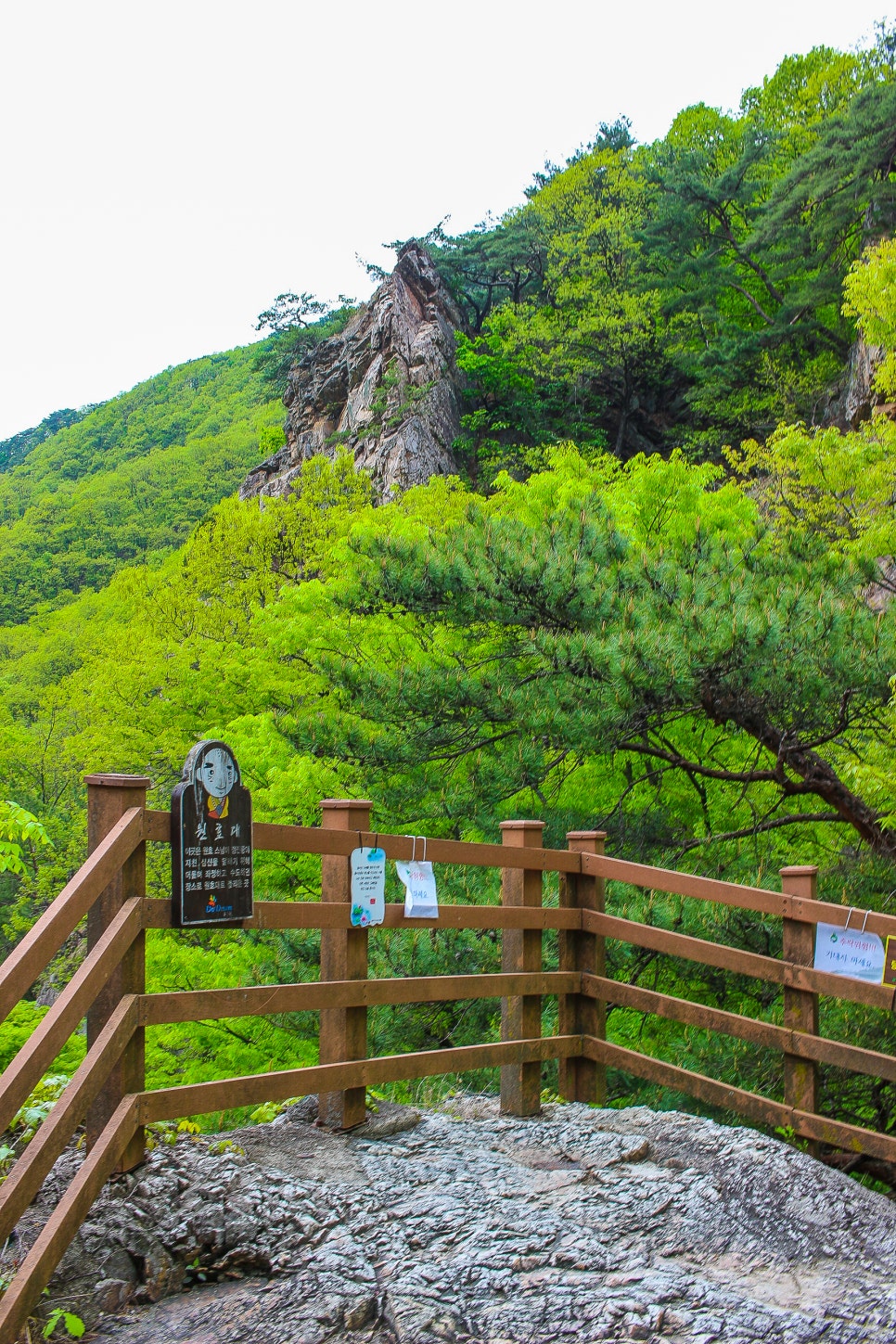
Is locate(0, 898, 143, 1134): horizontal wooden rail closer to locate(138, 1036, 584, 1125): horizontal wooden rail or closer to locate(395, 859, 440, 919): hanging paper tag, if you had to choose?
locate(138, 1036, 584, 1125): horizontal wooden rail

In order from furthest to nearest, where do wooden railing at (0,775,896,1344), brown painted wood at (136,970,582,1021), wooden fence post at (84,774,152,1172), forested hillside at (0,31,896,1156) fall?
forested hillside at (0,31,896,1156), brown painted wood at (136,970,582,1021), wooden fence post at (84,774,152,1172), wooden railing at (0,775,896,1344)

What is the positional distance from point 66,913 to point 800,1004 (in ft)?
9.62

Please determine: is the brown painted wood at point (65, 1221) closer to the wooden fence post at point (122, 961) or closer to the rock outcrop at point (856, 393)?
the wooden fence post at point (122, 961)

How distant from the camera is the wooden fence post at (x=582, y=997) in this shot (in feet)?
16.4

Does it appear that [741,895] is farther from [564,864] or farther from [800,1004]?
[564,864]

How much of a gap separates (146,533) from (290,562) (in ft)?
138

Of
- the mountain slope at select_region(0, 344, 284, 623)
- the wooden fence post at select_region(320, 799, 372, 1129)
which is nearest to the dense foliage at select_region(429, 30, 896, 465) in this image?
the mountain slope at select_region(0, 344, 284, 623)

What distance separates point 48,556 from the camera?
63.9 meters

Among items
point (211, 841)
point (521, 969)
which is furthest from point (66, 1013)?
point (521, 969)

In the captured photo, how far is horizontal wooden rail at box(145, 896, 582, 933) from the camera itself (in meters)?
3.30

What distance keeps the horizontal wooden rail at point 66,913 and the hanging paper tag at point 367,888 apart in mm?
983

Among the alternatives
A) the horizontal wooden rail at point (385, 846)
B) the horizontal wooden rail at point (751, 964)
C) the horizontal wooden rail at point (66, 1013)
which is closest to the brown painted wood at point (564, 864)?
the horizontal wooden rail at point (385, 846)

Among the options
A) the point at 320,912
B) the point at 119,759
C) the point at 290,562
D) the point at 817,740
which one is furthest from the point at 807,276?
the point at 320,912

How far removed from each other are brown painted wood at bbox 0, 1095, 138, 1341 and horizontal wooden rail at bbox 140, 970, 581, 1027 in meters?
0.29
